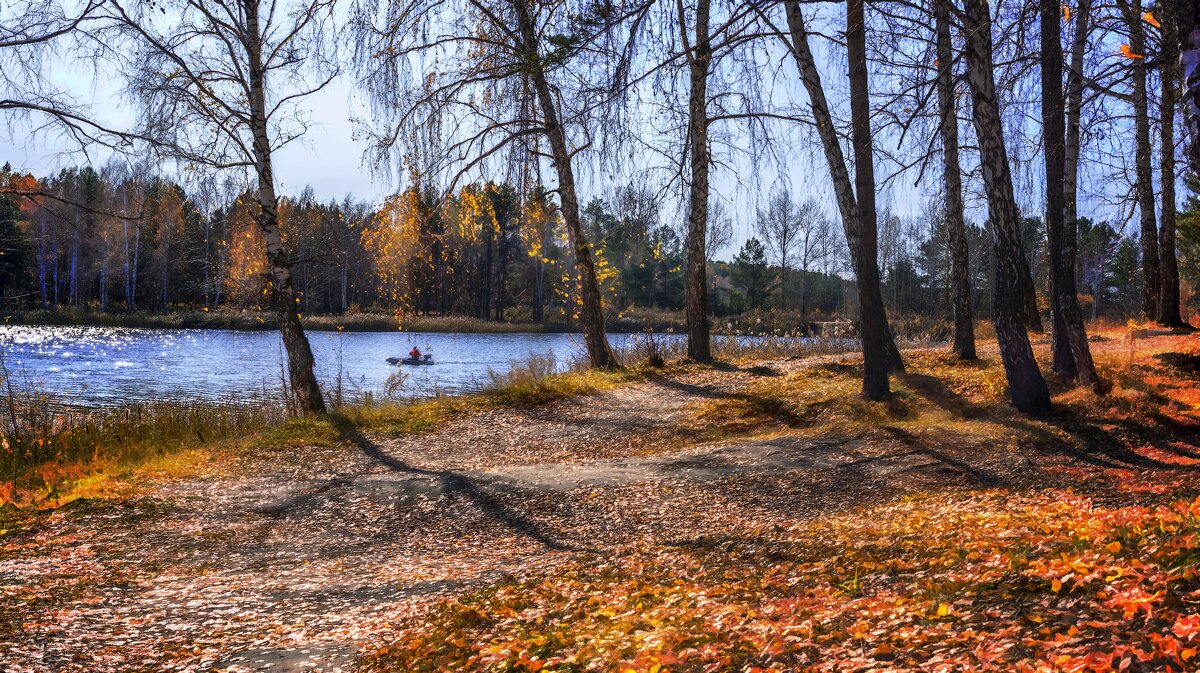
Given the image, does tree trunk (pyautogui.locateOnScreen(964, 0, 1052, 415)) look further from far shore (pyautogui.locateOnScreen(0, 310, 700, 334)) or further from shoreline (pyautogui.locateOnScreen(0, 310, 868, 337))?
far shore (pyautogui.locateOnScreen(0, 310, 700, 334))

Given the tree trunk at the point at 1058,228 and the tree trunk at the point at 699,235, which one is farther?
the tree trunk at the point at 699,235

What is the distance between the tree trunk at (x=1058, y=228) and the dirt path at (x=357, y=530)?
308cm

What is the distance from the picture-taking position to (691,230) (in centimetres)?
1544

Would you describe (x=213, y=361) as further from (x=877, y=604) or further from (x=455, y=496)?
(x=877, y=604)

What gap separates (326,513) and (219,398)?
34.2 feet

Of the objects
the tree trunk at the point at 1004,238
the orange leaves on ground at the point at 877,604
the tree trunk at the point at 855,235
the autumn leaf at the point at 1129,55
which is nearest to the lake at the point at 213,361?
the tree trunk at the point at 855,235

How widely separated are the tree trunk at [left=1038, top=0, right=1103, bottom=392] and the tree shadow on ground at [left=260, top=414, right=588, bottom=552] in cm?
706

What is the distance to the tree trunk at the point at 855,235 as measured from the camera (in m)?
10.5

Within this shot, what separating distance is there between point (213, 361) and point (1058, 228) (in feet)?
79.2

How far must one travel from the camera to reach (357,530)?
7125mm

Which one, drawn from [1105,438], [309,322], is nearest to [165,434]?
[1105,438]

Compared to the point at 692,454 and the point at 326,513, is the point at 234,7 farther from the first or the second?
the point at 692,454

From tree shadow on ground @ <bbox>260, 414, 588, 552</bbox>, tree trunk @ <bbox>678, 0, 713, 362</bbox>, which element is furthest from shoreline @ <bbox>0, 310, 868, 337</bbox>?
tree shadow on ground @ <bbox>260, 414, 588, 552</bbox>

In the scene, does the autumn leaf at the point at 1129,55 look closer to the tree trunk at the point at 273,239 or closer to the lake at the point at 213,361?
the tree trunk at the point at 273,239
